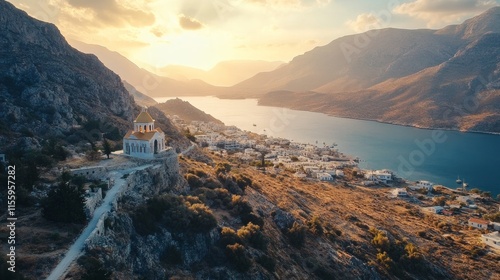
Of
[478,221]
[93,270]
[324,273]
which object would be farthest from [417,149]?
[93,270]

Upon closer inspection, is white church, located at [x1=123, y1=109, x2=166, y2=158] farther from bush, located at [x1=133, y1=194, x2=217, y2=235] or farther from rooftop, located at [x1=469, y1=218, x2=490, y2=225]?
rooftop, located at [x1=469, y1=218, x2=490, y2=225]

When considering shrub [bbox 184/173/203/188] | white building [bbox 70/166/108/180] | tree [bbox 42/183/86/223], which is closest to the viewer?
tree [bbox 42/183/86/223]

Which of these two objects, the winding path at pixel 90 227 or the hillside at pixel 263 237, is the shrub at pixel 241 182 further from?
the winding path at pixel 90 227

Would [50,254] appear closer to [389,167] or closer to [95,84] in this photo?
[95,84]

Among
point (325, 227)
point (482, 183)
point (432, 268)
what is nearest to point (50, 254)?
point (325, 227)

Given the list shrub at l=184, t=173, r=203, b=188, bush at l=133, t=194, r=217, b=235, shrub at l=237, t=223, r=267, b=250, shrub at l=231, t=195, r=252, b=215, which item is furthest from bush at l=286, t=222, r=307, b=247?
shrub at l=184, t=173, r=203, b=188
